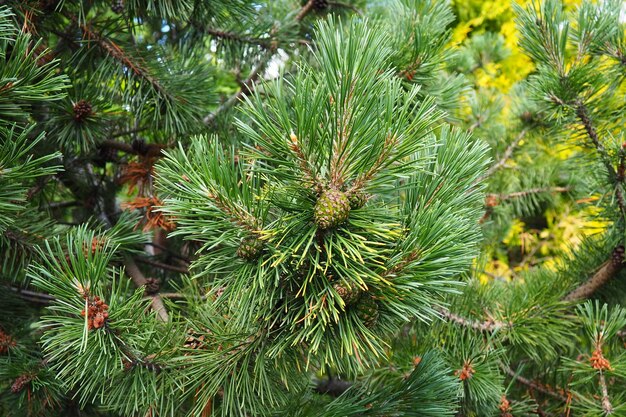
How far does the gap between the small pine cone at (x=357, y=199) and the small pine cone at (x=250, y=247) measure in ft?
0.29

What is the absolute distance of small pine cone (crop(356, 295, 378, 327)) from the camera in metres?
0.52

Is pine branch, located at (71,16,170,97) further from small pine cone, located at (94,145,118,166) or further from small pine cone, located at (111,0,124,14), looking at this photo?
small pine cone, located at (94,145,118,166)

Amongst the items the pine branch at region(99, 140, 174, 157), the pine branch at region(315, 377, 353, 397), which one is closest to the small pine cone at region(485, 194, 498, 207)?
the pine branch at region(315, 377, 353, 397)

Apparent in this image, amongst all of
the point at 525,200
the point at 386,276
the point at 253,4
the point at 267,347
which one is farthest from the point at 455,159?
the point at 525,200

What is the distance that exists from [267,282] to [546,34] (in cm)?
60

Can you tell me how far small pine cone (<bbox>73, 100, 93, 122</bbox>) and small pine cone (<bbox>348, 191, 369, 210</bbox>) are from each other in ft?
1.61

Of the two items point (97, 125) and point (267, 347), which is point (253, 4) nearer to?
point (97, 125)

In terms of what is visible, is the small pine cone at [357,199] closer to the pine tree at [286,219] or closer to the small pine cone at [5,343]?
the pine tree at [286,219]

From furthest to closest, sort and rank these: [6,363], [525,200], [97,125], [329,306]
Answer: [525,200], [97,125], [6,363], [329,306]

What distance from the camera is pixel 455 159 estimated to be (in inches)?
22.6

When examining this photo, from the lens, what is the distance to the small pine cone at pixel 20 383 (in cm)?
68

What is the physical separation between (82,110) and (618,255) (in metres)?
0.83

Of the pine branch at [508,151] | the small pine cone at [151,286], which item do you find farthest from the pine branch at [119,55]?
the pine branch at [508,151]

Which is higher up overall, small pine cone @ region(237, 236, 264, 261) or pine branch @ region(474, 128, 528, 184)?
pine branch @ region(474, 128, 528, 184)
